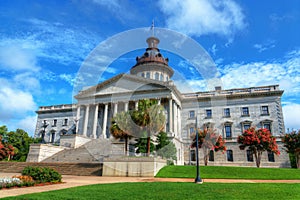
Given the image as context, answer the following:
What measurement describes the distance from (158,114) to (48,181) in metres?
11.0

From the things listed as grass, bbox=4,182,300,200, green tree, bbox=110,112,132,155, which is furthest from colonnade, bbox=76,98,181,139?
grass, bbox=4,182,300,200

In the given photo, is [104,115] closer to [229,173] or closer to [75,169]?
[75,169]

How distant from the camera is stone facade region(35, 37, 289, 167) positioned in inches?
1576

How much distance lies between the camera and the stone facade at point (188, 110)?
40.0 meters

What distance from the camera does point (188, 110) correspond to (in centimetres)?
4578

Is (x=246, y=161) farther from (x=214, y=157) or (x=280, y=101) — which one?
(x=280, y=101)

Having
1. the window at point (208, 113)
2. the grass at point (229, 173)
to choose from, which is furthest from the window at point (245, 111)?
the grass at point (229, 173)

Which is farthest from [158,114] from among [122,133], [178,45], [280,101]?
[280,101]

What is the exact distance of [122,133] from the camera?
2511cm

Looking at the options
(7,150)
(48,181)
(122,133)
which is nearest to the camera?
(48,181)

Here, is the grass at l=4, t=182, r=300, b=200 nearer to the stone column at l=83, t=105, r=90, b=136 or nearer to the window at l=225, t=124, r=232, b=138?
the window at l=225, t=124, r=232, b=138

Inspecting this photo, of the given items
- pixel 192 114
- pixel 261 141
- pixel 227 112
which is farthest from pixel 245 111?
pixel 261 141

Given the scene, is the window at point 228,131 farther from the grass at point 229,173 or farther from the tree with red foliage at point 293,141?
the grass at point 229,173

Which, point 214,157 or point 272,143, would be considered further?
point 214,157
